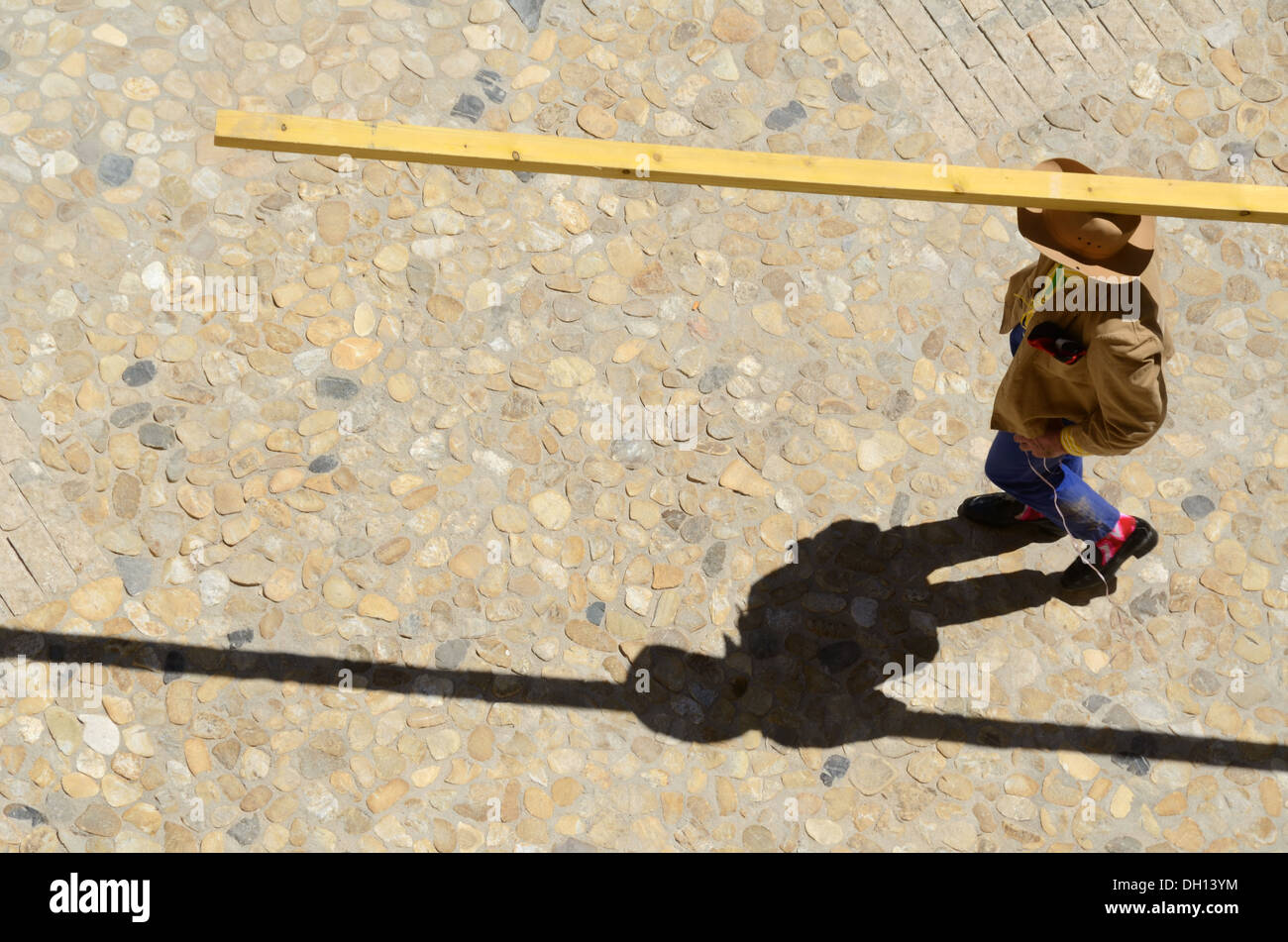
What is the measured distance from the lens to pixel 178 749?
546cm

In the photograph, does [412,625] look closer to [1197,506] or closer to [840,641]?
[840,641]

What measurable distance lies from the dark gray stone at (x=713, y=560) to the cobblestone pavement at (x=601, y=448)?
2 cm

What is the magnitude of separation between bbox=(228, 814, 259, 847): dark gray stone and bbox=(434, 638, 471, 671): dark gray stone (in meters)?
1.04

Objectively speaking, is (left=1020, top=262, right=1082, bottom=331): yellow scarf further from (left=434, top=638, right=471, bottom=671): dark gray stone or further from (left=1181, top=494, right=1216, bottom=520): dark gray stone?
(left=434, top=638, right=471, bottom=671): dark gray stone

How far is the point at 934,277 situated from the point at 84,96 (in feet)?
15.0

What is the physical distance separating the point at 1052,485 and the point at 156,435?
4.16 m

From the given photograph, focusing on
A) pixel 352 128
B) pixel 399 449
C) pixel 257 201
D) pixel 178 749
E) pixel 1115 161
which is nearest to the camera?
pixel 352 128

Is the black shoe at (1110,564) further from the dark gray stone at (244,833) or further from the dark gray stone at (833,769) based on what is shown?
the dark gray stone at (244,833)

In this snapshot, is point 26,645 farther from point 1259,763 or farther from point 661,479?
point 1259,763

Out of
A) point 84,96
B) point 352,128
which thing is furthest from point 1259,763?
point 84,96

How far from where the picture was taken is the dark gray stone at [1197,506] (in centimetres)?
616

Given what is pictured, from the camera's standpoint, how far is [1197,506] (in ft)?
20.3

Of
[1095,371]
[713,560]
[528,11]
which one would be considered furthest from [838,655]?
[528,11]

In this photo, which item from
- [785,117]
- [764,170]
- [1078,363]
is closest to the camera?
[764,170]
